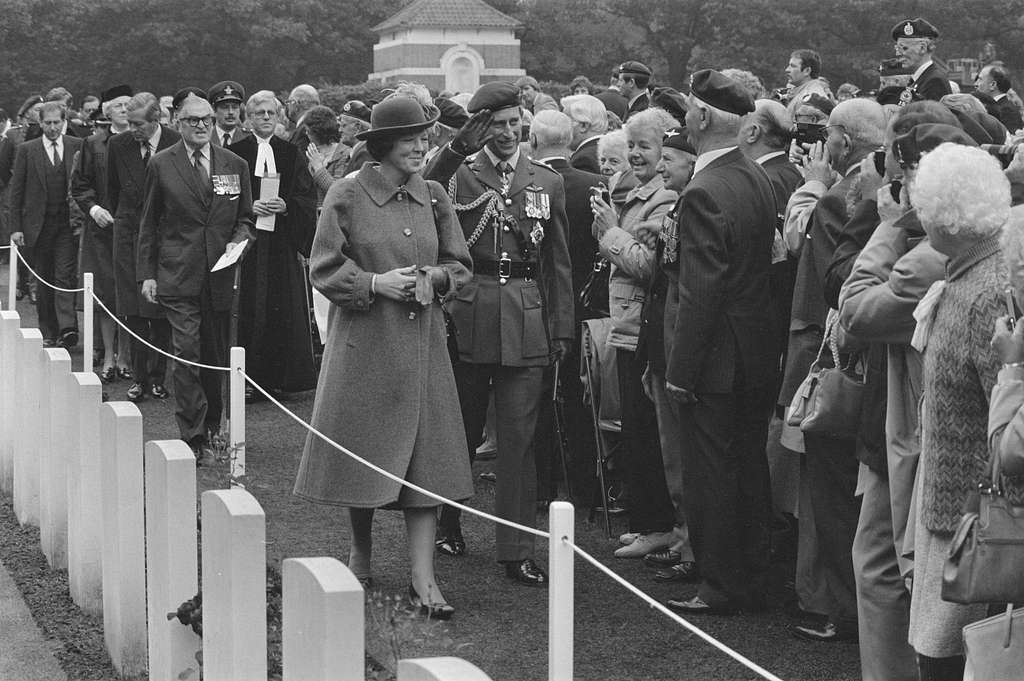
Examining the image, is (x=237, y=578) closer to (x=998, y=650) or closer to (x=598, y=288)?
(x=998, y=650)

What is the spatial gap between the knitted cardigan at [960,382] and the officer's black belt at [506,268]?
3364 millimetres

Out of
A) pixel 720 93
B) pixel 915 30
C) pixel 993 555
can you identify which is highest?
pixel 915 30

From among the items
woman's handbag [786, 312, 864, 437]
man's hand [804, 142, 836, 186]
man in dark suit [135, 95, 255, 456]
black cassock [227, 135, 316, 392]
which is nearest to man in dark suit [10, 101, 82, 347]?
black cassock [227, 135, 316, 392]

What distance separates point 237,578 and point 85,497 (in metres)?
2.60

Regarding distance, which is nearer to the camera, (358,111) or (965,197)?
(965,197)

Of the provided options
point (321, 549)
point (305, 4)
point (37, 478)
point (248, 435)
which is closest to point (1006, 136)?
point (321, 549)

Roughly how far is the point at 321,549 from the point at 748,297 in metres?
2.59

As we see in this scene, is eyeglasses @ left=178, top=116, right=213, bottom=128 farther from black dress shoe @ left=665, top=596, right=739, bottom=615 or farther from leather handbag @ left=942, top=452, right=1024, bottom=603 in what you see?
leather handbag @ left=942, top=452, right=1024, bottom=603

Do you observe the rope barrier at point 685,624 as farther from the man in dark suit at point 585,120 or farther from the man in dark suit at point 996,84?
the man in dark suit at point 996,84

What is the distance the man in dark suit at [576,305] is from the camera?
9094mm

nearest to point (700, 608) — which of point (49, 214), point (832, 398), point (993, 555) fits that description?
point (832, 398)

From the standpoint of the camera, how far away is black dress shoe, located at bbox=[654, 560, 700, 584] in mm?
7820

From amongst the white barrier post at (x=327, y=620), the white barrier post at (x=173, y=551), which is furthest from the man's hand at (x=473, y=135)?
the white barrier post at (x=327, y=620)

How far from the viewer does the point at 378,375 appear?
280 inches
